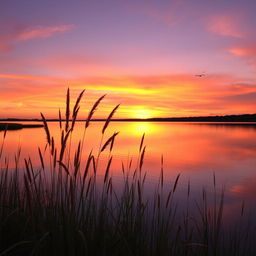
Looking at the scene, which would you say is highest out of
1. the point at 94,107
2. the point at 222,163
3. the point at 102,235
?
the point at 94,107

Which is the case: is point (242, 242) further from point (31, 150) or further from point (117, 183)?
point (31, 150)

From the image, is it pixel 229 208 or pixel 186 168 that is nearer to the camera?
pixel 229 208

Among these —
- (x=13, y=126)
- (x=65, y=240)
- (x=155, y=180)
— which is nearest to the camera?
(x=65, y=240)

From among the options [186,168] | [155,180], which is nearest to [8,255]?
[155,180]

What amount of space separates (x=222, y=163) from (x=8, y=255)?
21200mm

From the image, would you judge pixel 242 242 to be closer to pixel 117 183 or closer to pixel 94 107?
pixel 94 107

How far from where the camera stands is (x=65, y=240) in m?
2.67

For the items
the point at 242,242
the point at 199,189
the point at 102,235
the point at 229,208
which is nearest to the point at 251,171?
the point at 199,189

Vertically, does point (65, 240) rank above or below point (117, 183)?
above

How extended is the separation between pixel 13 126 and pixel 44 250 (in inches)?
2530

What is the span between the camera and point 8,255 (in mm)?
3119

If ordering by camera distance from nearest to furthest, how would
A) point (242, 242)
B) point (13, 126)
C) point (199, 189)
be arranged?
point (242, 242)
point (199, 189)
point (13, 126)

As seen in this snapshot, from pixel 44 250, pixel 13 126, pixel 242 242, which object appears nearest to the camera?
pixel 44 250

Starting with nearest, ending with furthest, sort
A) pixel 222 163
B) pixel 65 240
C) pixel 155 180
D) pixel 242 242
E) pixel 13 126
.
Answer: pixel 65 240 < pixel 242 242 < pixel 155 180 < pixel 222 163 < pixel 13 126
